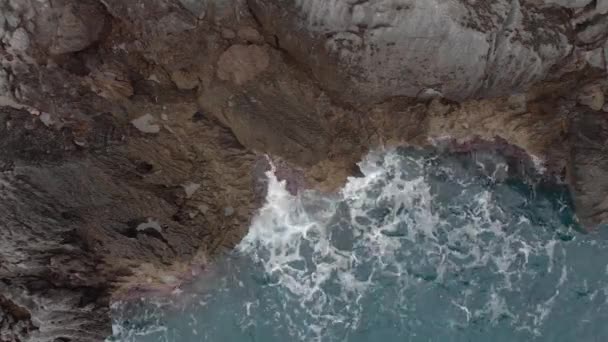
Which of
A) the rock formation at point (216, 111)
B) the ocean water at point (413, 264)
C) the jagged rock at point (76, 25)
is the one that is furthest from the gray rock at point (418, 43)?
the jagged rock at point (76, 25)

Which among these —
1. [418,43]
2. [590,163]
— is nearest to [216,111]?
[418,43]

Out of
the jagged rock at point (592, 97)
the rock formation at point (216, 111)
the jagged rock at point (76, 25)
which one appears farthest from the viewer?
the jagged rock at point (592, 97)

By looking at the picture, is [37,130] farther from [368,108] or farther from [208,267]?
[368,108]

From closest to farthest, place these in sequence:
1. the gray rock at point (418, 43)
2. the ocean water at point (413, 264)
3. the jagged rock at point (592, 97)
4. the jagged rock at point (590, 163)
Result: 1. the gray rock at point (418, 43)
2. the jagged rock at point (592, 97)
3. the jagged rock at point (590, 163)
4. the ocean water at point (413, 264)

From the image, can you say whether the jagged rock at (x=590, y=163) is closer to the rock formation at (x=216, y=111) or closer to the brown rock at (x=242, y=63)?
the rock formation at (x=216, y=111)

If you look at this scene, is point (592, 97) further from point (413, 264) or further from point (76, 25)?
point (76, 25)

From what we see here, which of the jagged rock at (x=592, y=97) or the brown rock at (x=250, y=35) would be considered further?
the jagged rock at (x=592, y=97)

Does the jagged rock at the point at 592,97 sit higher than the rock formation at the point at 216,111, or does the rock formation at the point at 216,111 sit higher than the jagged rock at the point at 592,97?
the jagged rock at the point at 592,97

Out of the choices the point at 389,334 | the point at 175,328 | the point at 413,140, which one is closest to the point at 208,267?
the point at 175,328
